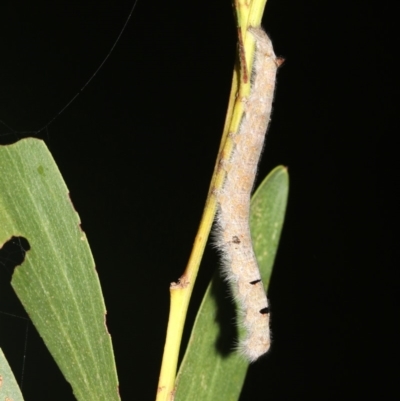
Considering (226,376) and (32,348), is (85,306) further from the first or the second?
(32,348)

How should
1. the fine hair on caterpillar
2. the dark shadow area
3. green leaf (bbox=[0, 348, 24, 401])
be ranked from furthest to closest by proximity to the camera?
the fine hair on caterpillar < the dark shadow area < green leaf (bbox=[0, 348, 24, 401])

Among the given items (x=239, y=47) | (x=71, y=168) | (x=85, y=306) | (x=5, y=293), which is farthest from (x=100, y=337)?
(x=71, y=168)

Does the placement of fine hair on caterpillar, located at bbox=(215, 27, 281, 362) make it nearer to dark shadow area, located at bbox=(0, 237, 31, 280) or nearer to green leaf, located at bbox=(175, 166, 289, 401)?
green leaf, located at bbox=(175, 166, 289, 401)

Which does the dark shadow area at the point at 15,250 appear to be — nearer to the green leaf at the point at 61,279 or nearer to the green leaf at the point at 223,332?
the green leaf at the point at 61,279

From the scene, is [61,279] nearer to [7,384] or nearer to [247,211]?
[7,384]

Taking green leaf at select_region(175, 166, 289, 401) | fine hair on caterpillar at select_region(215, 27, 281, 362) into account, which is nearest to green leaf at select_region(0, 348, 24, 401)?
green leaf at select_region(175, 166, 289, 401)

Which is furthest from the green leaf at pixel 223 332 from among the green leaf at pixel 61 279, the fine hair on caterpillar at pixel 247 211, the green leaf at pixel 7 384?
the green leaf at pixel 7 384

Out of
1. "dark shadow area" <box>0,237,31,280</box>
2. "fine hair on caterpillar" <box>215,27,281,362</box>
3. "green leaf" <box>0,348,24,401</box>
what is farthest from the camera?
"fine hair on caterpillar" <box>215,27,281,362</box>
